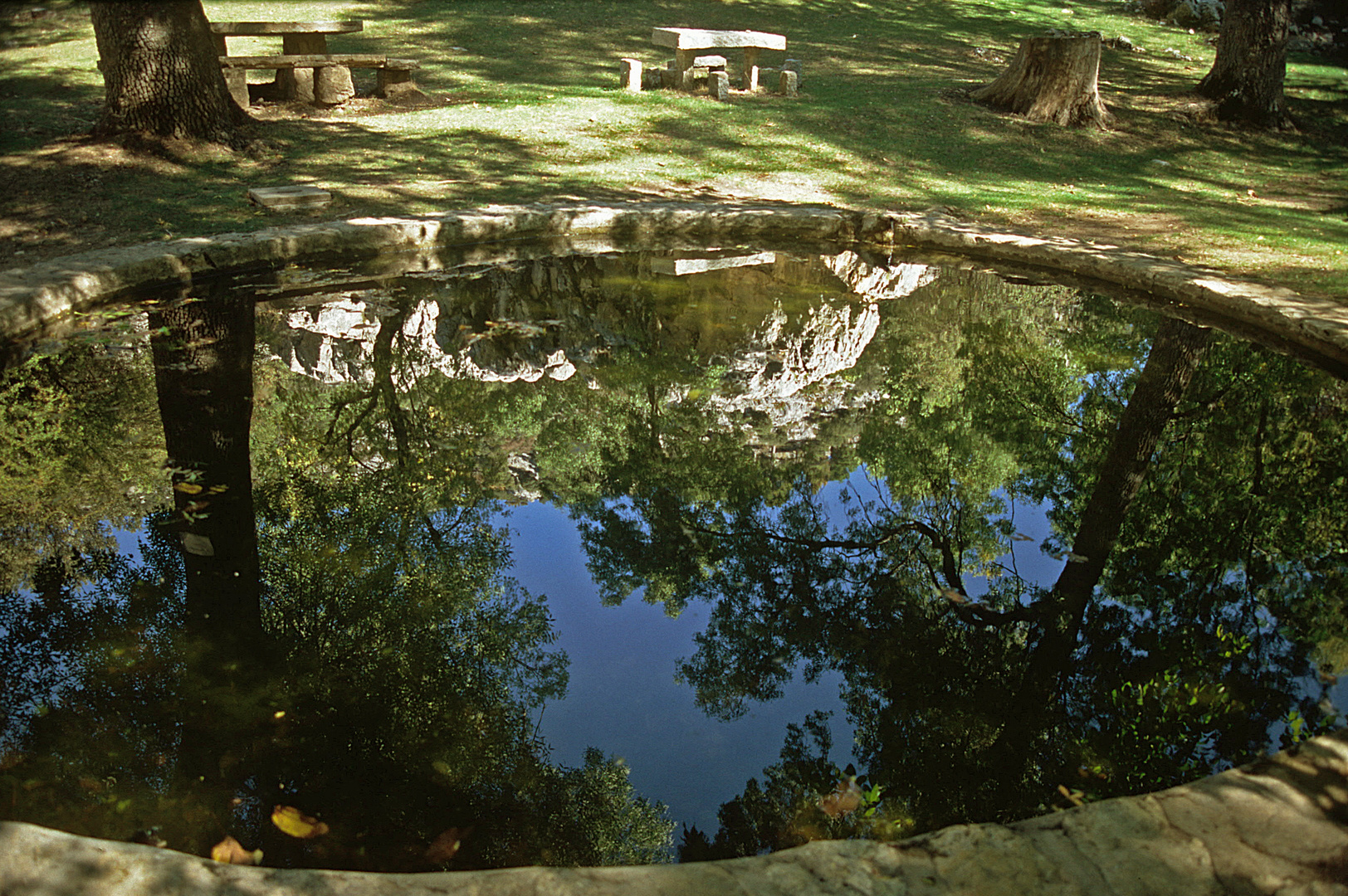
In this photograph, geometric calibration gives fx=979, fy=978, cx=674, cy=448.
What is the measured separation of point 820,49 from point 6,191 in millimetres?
11984

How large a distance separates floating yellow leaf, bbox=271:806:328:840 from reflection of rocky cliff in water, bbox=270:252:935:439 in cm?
301

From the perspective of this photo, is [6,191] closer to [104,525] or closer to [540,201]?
[540,201]

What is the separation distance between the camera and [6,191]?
738 centimetres

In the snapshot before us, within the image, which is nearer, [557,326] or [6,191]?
[557,326]

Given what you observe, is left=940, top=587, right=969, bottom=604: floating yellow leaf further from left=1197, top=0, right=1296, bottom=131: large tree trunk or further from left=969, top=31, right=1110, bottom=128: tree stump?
left=1197, top=0, right=1296, bottom=131: large tree trunk

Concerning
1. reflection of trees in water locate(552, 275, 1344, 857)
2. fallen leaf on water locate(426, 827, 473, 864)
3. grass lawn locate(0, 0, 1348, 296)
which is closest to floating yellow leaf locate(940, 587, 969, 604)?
reflection of trees in water locate(552, 275, 1344, 857)

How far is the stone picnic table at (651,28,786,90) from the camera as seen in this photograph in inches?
496

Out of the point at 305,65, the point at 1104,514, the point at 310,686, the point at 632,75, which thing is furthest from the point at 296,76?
the point at 1104,514

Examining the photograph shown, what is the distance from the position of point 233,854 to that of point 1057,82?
1252 centimetres

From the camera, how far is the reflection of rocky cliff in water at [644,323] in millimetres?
5484

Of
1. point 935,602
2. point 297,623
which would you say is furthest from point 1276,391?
point 297,623

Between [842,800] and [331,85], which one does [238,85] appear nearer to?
[331,85]

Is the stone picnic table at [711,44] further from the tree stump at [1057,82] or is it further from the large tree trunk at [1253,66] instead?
the large tree trunk at [1253,66]

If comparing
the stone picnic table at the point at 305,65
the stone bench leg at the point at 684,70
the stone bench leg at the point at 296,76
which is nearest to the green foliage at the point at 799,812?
the stone picnic table at the point at 305,65
